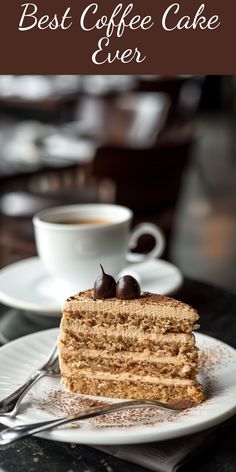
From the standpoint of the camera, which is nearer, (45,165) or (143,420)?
(143,420)

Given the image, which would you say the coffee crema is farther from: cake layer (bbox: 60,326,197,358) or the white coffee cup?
cake layer (bbox: 60,326,197,358)

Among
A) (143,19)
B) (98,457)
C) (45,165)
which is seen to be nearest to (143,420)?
(98,457)

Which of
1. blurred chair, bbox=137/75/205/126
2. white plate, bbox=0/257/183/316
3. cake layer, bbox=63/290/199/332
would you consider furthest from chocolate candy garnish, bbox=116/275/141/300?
blurred chair, bbox=137/75/205/126

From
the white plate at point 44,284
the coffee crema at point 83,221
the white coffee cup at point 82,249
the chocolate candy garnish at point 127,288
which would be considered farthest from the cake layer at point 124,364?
the coffee crema at point 83,221

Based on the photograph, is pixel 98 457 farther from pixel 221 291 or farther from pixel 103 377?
pixel 221 291

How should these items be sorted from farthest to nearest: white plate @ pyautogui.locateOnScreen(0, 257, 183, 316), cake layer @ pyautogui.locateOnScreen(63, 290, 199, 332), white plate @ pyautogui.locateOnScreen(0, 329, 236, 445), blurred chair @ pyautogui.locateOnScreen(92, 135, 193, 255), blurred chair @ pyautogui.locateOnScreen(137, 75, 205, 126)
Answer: blurred chair @ pyautogui.locateOnScreen(137, 75, 205, 126)
blurred chair @ pyautogui.locateOnScreen(92, 135, 193, 255)
white plate @ pyautogui.locateOnScreen(0, 257, 183, 316)
cake layer @ pyautogui.locateOnScreen(63, 290, 199, 332)
white plate @ pyautogui.locateOnScreen(0, 329, 236, 445)

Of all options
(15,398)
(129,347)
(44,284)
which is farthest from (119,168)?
(15,398)
